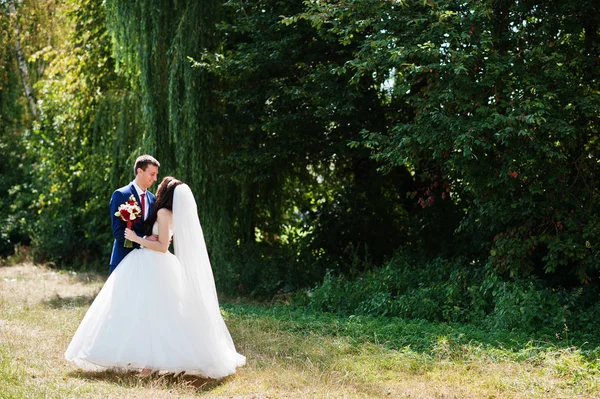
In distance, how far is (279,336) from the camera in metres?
8.70

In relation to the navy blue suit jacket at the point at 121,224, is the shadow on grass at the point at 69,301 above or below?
below

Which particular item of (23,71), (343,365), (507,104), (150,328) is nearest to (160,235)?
(150,328)

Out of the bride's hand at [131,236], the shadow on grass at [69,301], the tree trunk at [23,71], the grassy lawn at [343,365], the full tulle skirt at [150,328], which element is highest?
the tree trunk at [23,71]

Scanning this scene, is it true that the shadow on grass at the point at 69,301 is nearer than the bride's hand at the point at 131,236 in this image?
No

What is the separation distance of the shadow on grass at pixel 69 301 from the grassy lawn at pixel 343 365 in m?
1.46

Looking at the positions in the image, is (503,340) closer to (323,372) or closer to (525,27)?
(323,372)

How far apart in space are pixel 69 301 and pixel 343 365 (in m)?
6.53

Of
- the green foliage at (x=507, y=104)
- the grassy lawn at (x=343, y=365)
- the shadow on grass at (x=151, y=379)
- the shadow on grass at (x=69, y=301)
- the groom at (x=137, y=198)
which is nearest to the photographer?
the grassy lawn at (x=343, y=365)

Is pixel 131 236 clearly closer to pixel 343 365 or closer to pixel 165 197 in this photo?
pixel 165 197

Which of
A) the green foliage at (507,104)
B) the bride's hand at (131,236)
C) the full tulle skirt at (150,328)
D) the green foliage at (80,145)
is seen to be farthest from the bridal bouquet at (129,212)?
the green foliage at (80,145)

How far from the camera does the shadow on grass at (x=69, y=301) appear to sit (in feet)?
37.2

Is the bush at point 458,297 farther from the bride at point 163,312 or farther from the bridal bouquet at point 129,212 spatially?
the bridal bouquet at point 129,212

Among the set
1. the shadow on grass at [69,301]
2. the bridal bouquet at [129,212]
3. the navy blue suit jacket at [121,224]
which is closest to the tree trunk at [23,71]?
the shadow on grass at [69,301]

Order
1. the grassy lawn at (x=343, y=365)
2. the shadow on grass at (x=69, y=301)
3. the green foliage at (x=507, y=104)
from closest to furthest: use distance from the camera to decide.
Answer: the grassy lawn at (x=343, y=365), the green foliage at (x=507, y=104), the shadow on grass at (x=69, y=301)
